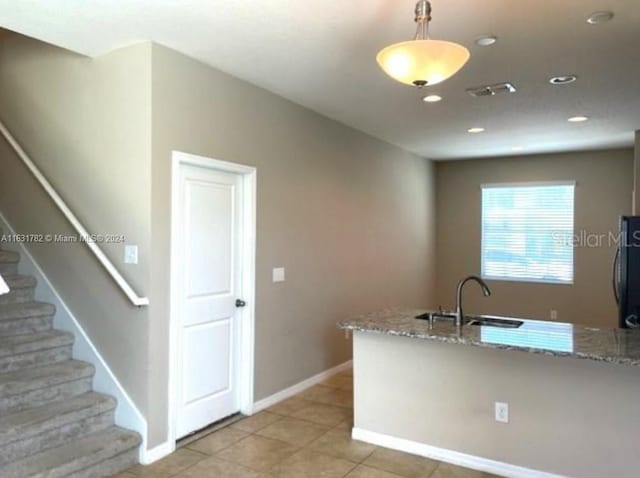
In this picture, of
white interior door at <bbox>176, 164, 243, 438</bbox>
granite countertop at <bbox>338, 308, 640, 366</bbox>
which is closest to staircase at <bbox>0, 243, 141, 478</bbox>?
white interior door at <bbox>176, 164, 243, 438</bbox>

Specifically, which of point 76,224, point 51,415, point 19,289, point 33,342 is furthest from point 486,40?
point 19,289

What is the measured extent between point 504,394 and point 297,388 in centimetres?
212

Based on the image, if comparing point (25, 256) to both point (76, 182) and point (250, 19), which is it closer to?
point (76, 182)

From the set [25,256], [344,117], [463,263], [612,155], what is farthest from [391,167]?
[25,256]

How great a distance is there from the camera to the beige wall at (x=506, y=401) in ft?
8.96

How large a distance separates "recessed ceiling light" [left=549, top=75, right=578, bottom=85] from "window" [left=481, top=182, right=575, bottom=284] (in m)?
3.46

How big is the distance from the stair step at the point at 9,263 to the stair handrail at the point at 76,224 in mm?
709

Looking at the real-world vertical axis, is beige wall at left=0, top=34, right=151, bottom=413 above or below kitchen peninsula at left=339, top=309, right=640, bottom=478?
above

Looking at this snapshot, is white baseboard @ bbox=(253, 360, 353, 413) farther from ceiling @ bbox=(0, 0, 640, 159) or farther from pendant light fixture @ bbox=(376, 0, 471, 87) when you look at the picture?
pendant light fixture @ bbox=(376, 0, 471, 87)

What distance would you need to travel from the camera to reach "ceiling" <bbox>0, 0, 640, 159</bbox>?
266 cm

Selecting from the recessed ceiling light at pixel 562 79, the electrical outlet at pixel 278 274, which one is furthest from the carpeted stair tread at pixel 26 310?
the recessed ceiling light at pixel 562 79

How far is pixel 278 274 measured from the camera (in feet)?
14.3

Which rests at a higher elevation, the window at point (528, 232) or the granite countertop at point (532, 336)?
the window at point (528, 232)

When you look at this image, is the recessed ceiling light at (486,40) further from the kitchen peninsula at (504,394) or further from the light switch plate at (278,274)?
the light switch plate at (278,274)
